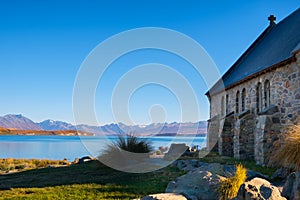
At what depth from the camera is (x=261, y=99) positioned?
13.7 m

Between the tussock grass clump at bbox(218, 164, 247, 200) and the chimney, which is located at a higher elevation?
the chimney

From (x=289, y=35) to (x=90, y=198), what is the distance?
40.4 ft

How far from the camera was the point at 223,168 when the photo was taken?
7.40 meters

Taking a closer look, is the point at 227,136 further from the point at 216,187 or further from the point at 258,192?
the point at 258,192

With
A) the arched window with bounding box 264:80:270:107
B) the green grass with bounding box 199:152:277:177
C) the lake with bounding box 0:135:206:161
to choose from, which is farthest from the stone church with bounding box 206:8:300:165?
the lake with bounding box 0:135:206:161

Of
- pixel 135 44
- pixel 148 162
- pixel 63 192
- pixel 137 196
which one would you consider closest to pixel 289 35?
pixel 135 44

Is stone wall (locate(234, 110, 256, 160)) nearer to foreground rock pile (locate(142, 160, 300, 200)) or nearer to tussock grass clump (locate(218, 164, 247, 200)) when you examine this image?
foreground rock pile (locate(142, 160, 300, 200))

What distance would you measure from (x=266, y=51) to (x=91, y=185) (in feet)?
39.9

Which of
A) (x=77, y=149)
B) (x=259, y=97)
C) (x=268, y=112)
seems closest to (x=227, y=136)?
(x=259, y=97)

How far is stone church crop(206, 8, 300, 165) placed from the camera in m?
11.1

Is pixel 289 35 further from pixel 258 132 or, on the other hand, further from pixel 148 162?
pixel 148 162

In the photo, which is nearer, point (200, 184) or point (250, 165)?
point (200, 184)

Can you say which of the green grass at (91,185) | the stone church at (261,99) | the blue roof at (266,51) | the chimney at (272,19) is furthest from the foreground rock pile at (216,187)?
the chimney at (272,19)

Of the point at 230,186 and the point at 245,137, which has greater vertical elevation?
the point at 245,137
